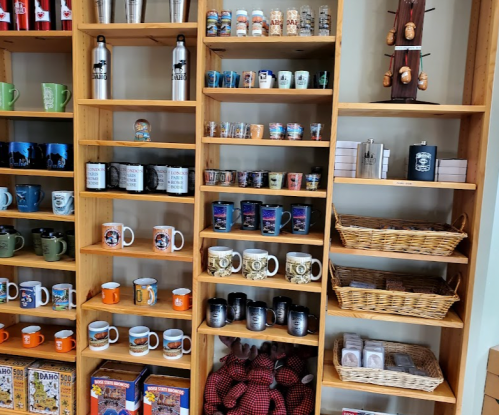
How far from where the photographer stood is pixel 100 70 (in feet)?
5.86

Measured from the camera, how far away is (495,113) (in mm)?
1621

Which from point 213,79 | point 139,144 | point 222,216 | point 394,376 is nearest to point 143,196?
point 139,144

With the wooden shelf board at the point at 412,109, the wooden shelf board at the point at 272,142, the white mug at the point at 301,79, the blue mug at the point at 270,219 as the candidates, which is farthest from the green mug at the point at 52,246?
the wooden shelf board at the point at 412,109

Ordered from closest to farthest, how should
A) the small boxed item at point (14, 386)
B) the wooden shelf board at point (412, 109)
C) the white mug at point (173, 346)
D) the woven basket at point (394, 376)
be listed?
the wooden shelf board at point (412, 109) < the woven basket at point (394, 376) < the white mug at point (173, 346) < the small boxed item at point (14, 386)

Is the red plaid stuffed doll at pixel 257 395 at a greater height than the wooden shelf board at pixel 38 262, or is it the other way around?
the wooden shelf board at pixel 38 262

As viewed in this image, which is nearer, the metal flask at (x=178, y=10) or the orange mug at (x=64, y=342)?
the metal flask at (x=178, y=10)

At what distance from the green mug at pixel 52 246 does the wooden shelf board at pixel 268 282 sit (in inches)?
26.1

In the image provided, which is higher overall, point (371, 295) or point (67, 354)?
point (371, 295)

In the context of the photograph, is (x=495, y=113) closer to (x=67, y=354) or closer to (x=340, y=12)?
(x=340, y=12)

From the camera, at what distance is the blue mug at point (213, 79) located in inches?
66.9

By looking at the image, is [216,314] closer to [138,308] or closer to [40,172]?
[138,308]

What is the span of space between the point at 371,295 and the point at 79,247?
1253mm

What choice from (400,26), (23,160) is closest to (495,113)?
(400,26)

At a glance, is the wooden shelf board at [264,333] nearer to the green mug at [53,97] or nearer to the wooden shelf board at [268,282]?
the wooden shelf board at [268,282]
